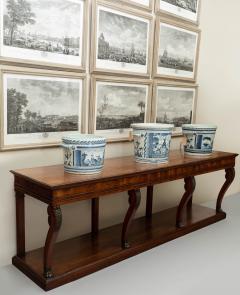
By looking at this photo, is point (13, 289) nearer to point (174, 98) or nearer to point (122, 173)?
point (122, 173)

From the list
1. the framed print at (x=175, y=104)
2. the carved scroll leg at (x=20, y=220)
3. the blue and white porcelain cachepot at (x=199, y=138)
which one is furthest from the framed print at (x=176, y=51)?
the carved scroll leg at (x=20, y=220)

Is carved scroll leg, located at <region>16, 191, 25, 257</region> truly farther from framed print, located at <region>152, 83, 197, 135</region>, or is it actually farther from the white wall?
framed print, located at <region>152, 83, 197, 135</region>

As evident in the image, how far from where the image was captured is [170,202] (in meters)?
3.22

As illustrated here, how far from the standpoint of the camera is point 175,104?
10.2ft

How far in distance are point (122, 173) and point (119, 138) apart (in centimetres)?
62

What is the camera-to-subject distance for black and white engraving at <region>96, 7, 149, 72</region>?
2412mm

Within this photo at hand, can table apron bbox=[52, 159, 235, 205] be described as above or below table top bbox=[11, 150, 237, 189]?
below

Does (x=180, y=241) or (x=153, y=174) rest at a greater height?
(x=153, y=174)

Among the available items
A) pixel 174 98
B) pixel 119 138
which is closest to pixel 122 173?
pixel 119 138

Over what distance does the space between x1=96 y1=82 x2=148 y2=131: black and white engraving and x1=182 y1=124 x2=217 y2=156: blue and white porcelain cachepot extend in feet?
1.32

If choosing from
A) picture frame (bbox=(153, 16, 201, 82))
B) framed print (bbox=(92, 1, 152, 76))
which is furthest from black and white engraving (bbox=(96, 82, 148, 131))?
picture frame (bbox=(153, 16, 201, 82))

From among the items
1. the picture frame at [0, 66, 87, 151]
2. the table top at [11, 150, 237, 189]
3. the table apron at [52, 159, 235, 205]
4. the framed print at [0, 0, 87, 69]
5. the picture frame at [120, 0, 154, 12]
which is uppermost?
the picture frame at [120, 0, 154, 12]

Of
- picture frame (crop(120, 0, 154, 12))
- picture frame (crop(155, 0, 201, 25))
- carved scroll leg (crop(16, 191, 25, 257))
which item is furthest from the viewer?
picture frame (crop(155, 0, 201, 25))

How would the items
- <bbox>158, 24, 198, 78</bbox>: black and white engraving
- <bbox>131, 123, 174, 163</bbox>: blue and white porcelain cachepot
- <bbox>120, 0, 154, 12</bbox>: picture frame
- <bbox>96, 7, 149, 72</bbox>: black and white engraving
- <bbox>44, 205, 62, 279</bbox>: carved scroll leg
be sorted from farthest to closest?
<bbox>158, 24, 198, 78</bbox>: black and white engraving, <bbox>120, 0, 154, 12</bbox>: picture frame, <bbox>96, 7, 149, 72</bbox>: black and white engraving, <bbox>131, 123, 174, 163</bbox>: blue and white porcelain cachepot, <bbox>44, 205, 62, 279</bbox>: carved scroll leg
